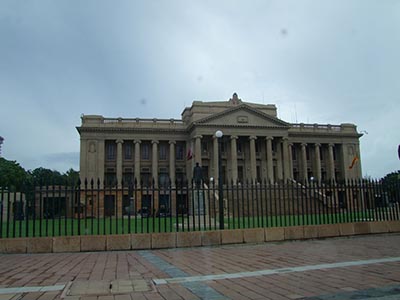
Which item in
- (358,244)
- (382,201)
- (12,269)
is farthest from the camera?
(382,201)

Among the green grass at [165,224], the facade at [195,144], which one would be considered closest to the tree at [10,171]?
the facade at [195,144]

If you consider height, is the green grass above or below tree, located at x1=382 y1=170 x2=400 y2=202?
below

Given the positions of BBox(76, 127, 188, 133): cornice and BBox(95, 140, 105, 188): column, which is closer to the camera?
BBox(76, 127, 188, 133): cornice

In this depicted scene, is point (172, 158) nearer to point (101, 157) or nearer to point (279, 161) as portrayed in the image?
point (101, 157)

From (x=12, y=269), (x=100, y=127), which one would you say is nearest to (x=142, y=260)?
(x=12, y=269)

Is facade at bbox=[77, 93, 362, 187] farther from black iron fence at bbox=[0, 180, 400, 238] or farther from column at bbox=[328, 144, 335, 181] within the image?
black iron fence at bbox=[0, 180, 400, 238]

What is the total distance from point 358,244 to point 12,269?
9928 mm

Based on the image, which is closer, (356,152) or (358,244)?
(358,244)

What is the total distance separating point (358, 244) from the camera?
1184 cm

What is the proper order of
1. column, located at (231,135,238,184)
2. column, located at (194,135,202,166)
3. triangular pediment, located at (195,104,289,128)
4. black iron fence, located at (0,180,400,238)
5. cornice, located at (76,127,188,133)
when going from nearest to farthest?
black iron fence, located at (0,180,400,238) < column, located at (194,135,202,166) < triangular pediment, located at (195,104,289,128) < cornice, located at (76,127,188,133) < column, located at (231,135,238,184)

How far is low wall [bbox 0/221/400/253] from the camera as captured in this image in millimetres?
10750

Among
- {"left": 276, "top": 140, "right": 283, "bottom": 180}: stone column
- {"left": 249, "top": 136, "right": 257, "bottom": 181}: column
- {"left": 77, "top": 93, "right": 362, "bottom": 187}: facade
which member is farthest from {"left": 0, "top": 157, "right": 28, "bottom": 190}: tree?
{"left": 276, "top": 140, "right": 283, "bottom": 180}: stone column

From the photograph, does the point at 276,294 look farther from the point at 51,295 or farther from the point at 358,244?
the point at 358,244

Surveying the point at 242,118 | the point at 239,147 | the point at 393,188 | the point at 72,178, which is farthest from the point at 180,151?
the point at 393,188
